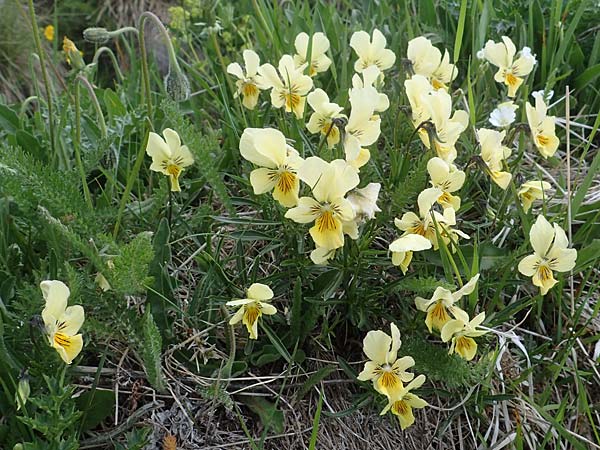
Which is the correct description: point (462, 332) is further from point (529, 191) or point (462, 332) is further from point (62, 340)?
point (62, 340)

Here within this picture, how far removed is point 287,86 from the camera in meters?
1.59

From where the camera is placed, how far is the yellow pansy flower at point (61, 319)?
116 cm

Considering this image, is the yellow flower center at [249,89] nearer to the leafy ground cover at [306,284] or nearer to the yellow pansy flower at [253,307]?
the leafy ground cover at [306,284]

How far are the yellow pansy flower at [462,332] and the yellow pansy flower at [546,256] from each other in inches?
5.1

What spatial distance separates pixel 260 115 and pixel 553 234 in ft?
2.61

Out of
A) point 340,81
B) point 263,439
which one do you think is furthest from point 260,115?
point 263,439

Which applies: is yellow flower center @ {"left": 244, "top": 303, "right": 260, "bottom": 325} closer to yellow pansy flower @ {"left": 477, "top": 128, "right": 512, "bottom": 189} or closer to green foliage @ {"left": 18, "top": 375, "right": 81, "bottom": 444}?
green foliage @ {"left": 18, "top": 375, "right": 81, "bottom": 444}

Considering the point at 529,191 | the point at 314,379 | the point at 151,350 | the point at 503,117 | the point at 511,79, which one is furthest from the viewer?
the point at 511,79

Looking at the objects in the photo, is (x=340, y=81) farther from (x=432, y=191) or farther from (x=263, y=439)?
(x=263, y=439)

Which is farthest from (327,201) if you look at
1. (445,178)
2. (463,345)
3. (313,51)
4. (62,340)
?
(313,51)

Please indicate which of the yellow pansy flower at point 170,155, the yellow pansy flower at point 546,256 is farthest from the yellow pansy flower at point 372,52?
the yellow pansy flower at point 546,256

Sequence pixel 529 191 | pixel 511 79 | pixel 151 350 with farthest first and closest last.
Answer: pixel 511 79 < pixel 529 191 < pixel 151 350

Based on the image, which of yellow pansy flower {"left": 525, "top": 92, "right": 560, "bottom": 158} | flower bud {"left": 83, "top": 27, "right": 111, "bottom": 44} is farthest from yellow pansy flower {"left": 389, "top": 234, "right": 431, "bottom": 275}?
flower bud {"left": 83, "top": 27, "right": 111, "bottom": 44}

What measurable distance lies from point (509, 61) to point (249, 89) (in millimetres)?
564
